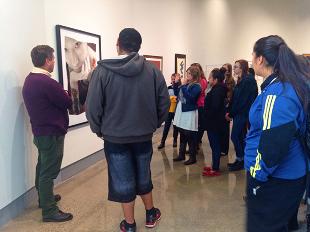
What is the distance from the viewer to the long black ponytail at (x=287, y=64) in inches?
58.4

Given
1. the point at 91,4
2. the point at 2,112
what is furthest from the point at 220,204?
the point at 91,4

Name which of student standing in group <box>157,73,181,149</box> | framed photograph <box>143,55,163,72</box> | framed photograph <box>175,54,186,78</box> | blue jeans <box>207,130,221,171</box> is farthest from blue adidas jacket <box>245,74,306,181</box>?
framed photograph <box>175,54,186,78</box>

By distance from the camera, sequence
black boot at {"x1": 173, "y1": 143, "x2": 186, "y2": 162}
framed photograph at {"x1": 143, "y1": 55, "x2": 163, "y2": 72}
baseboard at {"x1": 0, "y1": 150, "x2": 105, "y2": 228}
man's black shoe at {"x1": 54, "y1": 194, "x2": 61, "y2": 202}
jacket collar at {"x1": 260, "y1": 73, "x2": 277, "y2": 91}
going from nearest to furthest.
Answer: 1. jacket collar at {"x1": 260, "y1": 73, "x2": 277, "y2": 91}
2. baseboard at {"x1": 0, "y1": 150, "x2": 105, "y2": 228}
3. man's black shoe at {"x1": 54, "y1": 194, "x2": 61, "y2": 202}
4. black boot at {"x1": 173, "y1": 143, "x2": 186, "y2": 162}
5. framed photograph at {"x1": 143, "y1": 55, "x2": 163, "y2": 72}

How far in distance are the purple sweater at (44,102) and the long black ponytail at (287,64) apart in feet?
5.77

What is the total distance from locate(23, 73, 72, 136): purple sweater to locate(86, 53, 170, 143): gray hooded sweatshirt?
1.81ft

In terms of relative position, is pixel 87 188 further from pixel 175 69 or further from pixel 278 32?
pixel 278 32

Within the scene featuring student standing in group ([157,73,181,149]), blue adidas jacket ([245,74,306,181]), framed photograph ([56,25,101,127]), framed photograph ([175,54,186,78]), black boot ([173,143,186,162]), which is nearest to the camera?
blue adidas jacket ([245,74,306,181])

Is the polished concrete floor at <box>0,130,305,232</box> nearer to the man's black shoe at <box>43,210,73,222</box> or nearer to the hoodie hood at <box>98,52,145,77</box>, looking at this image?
the man's black shoe at <box>43,210,73,222</box>

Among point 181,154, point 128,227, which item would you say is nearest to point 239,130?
point 181,154

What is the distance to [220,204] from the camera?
312 centimetres

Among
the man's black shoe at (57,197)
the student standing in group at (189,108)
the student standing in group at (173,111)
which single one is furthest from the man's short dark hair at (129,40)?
the student standing in group at (173,111)

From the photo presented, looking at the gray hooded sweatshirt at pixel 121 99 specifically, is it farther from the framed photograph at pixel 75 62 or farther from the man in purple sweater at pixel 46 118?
the framed photograph at pixel 75 62

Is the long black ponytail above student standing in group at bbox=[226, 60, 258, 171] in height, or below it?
above

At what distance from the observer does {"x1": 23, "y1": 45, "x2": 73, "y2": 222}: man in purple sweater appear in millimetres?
2658
